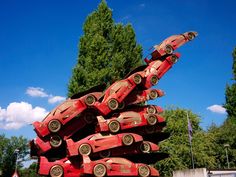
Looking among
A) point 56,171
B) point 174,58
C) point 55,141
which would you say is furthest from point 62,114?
point 174,58

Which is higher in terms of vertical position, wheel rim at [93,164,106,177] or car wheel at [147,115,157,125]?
car wheel at [147,115,157,125]

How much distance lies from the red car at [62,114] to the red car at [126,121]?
90 centimetres

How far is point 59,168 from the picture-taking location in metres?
13.6

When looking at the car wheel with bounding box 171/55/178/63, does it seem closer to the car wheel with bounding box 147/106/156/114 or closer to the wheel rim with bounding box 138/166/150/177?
the car wheel with bounding box 147/106/156/114

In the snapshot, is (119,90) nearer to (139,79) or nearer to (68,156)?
(139,79)

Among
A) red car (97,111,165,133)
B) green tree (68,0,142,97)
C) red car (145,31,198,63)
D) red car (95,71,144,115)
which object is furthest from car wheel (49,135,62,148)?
green tree (68,0,142,97)

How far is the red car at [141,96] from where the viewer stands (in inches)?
607

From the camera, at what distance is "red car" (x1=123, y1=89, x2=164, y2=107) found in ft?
50.6

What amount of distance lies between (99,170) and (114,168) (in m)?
0.72

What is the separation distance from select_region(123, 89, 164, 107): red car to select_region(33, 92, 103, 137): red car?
1.79 metres

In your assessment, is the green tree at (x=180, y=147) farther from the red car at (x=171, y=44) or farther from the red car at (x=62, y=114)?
the red car at (x=62, y=114)

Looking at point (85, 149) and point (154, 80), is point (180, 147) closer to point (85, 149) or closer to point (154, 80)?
point (154, 80)

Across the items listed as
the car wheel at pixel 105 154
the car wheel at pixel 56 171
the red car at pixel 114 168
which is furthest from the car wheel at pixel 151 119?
the car wheel at pixel 56 171

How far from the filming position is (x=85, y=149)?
13445 millimetres
